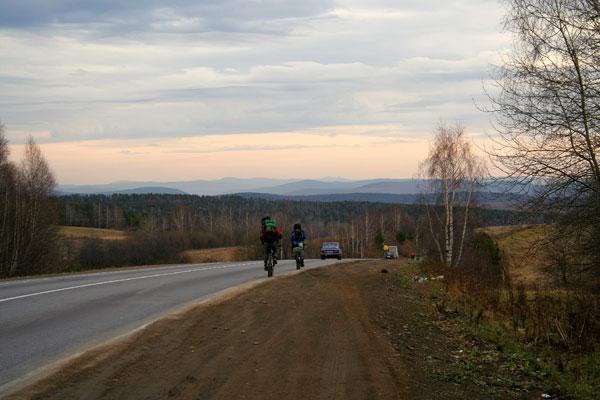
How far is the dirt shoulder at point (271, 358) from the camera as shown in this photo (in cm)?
687

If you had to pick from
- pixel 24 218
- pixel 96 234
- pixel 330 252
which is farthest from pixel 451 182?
pixel 96 234

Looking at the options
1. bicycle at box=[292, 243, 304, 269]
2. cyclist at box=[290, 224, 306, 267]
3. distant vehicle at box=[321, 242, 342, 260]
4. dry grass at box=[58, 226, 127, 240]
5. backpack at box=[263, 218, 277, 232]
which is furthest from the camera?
dry grass at box=[58, 226, 127, 240]

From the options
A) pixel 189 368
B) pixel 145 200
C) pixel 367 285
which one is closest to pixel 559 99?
pixel 367 285

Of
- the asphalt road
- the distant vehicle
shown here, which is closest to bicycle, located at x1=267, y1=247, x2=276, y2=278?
the asphalt road

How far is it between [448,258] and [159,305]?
3327 centimetres

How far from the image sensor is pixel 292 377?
7.44 m

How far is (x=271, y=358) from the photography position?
8336 mm

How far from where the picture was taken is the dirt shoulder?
6.87m

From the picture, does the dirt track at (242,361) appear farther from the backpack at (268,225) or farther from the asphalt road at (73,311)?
the backpack at (268,225)

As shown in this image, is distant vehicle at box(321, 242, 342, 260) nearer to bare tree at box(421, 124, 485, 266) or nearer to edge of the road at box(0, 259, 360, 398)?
bare tree at box(421, 124, 485, 266)

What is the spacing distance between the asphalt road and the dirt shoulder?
65cm

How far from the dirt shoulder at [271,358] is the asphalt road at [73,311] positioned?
0.65m

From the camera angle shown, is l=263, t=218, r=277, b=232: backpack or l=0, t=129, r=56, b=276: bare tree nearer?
l=263, t=218, r=277, b=232: backpack

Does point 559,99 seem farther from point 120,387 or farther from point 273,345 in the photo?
point 120,387
